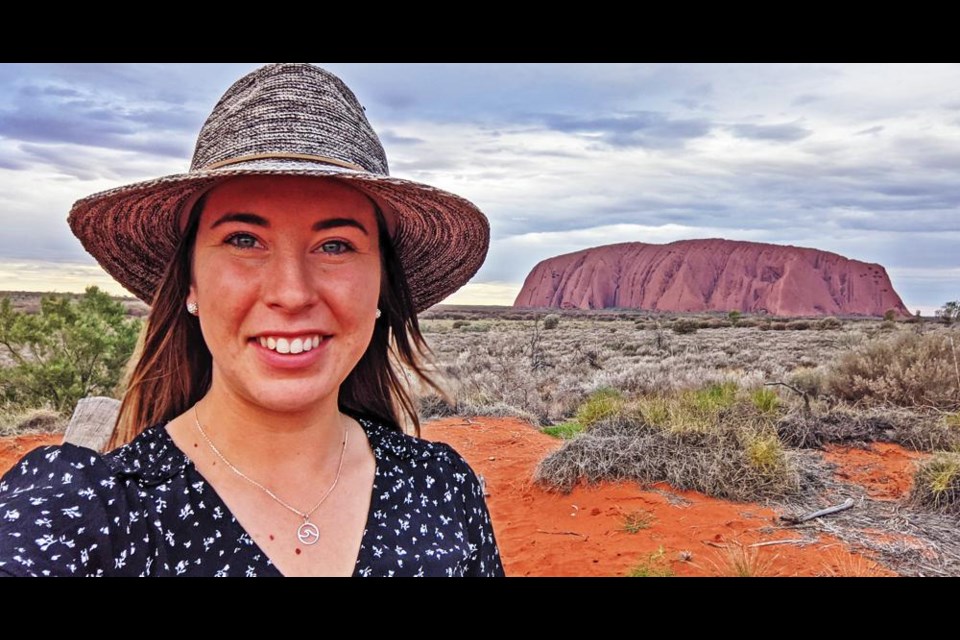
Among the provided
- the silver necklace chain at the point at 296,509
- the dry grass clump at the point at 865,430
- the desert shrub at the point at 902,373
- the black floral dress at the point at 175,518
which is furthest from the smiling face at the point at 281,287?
the desert shrub at the point at 902,373

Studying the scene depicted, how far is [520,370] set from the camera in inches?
562

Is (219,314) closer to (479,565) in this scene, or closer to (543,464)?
(479,565)

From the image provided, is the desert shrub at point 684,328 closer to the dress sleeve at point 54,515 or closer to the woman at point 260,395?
the woman at point 260,395

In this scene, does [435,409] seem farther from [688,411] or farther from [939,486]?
[939,486]

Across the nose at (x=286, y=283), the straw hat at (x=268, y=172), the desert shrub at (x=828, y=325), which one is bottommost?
the desert shrub at (x=828, y=325)

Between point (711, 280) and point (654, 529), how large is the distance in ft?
284

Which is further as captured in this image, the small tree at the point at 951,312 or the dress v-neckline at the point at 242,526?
the small tree at the point at 951,312

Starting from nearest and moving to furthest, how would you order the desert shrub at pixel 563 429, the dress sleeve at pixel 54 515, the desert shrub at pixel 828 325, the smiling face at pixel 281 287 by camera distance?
the dress sleeve at pixel 54 515 → the smiling face at pixel 281 287 → the desert shrub at pixel 563 429 → the desert shrub at pixel 828 325

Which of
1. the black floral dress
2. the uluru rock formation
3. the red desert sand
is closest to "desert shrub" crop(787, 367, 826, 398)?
the red desert sand

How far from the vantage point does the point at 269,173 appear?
4.27ft

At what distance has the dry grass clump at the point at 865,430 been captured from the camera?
779 cm

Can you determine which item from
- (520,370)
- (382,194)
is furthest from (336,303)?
(520,370)

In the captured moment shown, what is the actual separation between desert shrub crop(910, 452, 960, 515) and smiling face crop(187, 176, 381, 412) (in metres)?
6.20

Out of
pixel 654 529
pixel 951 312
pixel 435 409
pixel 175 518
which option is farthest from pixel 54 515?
pixel 951 312
